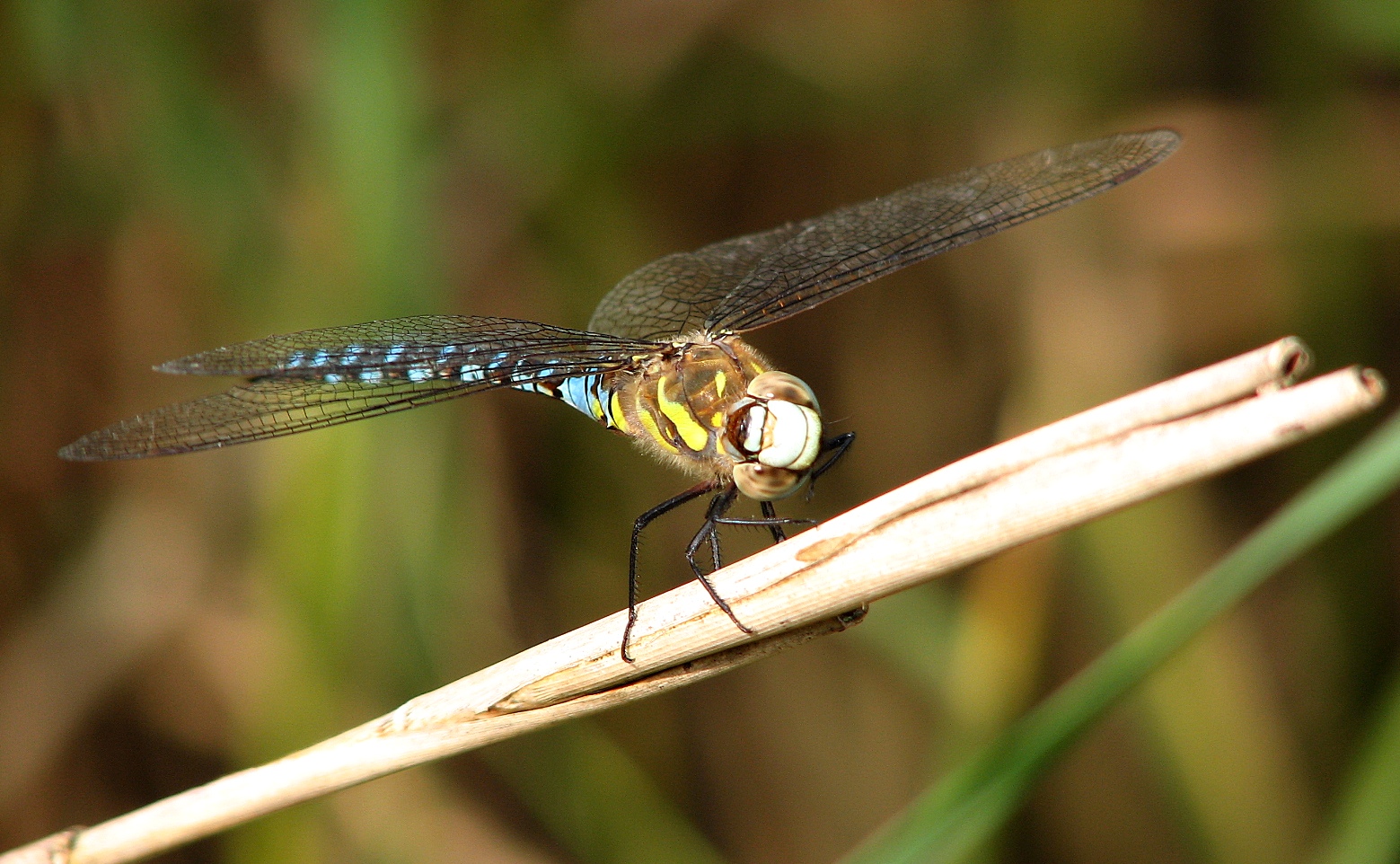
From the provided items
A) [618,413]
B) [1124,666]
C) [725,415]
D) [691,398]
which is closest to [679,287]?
[618,413]

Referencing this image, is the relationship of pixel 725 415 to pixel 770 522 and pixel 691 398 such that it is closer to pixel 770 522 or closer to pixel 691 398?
pixel 691 398

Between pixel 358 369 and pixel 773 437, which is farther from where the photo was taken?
pixel 358 369

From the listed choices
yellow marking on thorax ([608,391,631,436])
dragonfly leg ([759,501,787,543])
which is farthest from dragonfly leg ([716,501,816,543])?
yellow marking on thorax ([608,391,631,436])

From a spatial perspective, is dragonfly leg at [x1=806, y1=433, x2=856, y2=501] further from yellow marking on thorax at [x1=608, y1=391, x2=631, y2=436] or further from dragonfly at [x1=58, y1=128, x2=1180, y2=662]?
yellow marking on thorax at [x1=608, y1=391, x2=631, y2=436]

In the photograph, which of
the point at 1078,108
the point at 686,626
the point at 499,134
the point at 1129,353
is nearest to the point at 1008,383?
the point at 1129,353

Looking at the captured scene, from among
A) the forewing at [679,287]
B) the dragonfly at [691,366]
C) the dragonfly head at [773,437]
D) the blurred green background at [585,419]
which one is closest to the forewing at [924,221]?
the dragonfly at [691,366]

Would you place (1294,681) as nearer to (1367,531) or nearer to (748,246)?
(1367,531)
